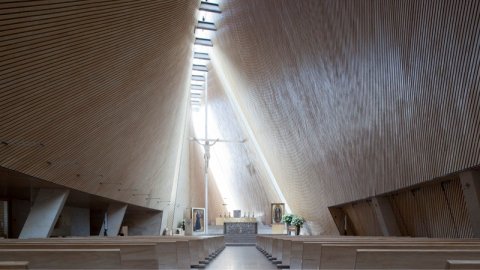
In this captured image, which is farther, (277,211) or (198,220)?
(198,220)

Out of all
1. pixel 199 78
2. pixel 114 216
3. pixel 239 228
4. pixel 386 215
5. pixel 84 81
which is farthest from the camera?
pixel 199 78

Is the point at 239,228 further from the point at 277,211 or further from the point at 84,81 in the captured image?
the point at 84,81

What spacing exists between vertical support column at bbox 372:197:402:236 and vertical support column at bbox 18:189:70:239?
7770 millimetres

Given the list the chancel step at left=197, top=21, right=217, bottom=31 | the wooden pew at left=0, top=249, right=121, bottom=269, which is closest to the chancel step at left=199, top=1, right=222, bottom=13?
the chancel step at left=197, top=21, right=217, bottom=31

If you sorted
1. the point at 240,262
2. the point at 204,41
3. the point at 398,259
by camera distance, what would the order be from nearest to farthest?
the point at 398,259 → the point at 240,262 → the point at 204,41

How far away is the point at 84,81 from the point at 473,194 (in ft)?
22.2

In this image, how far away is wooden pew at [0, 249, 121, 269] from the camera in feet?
7.23

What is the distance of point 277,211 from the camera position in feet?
85.5

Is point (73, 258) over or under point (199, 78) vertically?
under

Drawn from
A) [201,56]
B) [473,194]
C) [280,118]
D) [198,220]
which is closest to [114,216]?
[280,118]

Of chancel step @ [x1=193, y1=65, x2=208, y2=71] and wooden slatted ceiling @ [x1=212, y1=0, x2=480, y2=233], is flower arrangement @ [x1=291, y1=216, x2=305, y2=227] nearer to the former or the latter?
wooden slatted ceiling @ [x1=212, y1=0, x2=480, y2=233]

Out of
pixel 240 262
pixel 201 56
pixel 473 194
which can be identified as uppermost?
pixel 201 56

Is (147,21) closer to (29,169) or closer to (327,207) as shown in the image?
(29,169)

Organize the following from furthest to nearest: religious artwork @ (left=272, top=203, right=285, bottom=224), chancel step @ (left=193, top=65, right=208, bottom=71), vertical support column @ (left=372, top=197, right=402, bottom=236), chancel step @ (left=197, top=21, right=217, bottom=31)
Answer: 1. chancel step @ (left=193, top=65, right=208, bottom=71)
2. religious artwork @ (left=272, top=203, right=285, bottom=224)
3. chancel step @ (left=197, top=21, right=217, bottom=31)
4. vertical support column @ (left=372, top=197, right=402, bottom=236)
